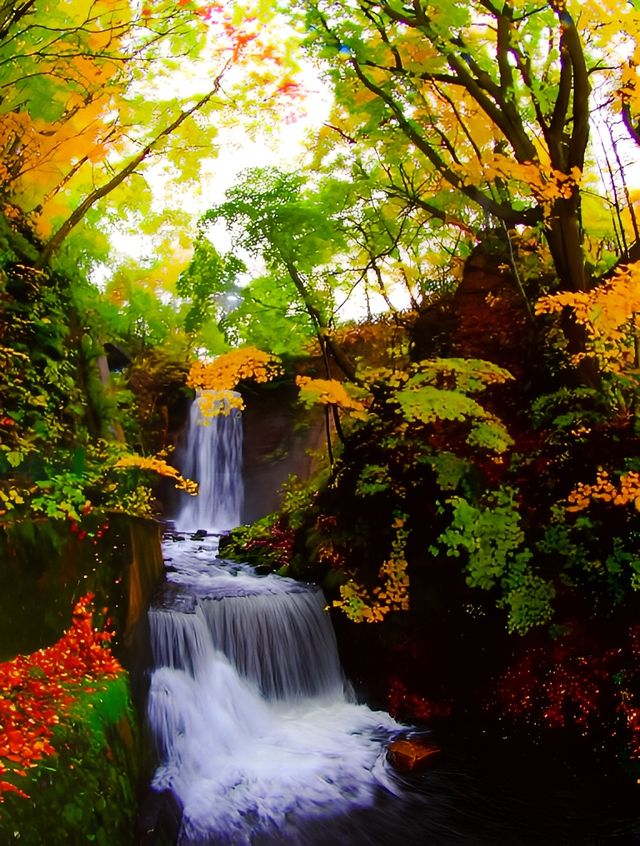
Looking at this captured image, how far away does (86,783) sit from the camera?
156 inches

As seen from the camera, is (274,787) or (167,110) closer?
(274,787)

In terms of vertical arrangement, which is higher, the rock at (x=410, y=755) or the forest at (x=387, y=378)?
the forest at (x=387, y=378)

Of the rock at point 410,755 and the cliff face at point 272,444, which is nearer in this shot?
the rock at point 410,755

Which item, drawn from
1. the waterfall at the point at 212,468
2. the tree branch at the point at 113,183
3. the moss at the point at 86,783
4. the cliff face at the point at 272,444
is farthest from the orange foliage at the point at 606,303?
the waterfall at the point at 212,468

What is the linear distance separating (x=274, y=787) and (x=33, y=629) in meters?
3.07

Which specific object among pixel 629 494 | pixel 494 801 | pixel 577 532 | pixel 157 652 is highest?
pixel 629 494

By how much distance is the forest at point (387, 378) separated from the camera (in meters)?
4.97

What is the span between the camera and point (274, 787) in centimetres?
588

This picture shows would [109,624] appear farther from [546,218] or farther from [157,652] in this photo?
[546,218]

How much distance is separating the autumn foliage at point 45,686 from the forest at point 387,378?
18 millimetres

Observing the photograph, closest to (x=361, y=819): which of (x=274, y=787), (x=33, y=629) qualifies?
(x=274, y=787)

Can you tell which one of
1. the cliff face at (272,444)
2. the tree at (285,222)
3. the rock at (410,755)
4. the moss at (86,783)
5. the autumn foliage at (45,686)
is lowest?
the rock at (410,755)

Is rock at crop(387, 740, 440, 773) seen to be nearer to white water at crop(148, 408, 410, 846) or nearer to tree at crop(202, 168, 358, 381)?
white water at crop(148, 408, 410, 846)

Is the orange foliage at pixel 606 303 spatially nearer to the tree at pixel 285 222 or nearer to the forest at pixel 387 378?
the forest at pixel 387 378
